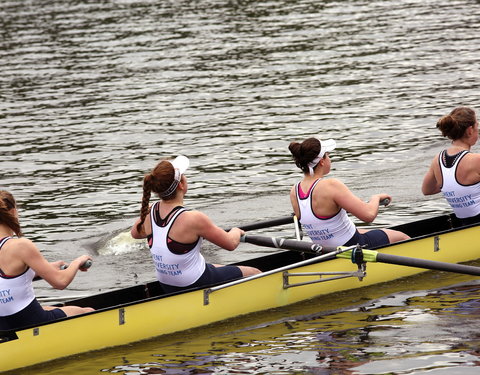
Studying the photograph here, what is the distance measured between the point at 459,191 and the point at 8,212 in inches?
243

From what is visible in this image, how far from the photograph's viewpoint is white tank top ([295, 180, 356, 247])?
1248cm

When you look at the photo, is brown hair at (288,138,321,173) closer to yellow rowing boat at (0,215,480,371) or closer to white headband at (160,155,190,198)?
yellow rowing boat at (0,215,480,371)

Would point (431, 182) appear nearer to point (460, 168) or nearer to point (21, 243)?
point (460, 168)

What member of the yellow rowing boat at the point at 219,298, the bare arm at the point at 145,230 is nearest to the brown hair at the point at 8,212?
the yellow rowing boat at the point at 219,298

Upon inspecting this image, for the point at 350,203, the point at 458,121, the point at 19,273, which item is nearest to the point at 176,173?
the point at 19,273

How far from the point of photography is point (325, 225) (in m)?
12.5

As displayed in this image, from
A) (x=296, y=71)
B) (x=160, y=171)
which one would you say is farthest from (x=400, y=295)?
(x=296, y=71)

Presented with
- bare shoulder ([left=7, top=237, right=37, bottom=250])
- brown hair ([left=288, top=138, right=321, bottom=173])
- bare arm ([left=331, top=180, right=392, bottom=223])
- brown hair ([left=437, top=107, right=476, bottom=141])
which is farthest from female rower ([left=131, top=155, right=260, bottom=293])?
brown hair ([left=437, top=107, right=476, bottom=141])

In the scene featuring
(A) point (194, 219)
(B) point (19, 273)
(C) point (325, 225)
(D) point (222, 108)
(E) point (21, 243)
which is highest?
(D) point (222, 108)

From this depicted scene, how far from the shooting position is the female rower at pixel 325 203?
12078mm

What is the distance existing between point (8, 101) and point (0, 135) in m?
3.76

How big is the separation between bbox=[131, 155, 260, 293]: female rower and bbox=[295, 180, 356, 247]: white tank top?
103cm

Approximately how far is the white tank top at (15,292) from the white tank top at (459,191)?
574 cm

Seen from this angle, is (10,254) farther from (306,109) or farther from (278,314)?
(306,109)
